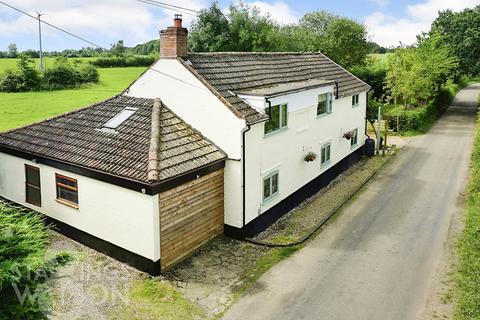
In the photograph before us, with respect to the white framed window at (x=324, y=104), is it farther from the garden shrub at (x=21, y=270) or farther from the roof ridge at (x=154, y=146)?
the garden shrub at (x=21, y=270)

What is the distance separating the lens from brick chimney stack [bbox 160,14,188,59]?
16.9 metres

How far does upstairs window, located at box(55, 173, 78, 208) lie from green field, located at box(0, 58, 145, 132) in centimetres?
1953

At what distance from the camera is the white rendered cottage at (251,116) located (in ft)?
53.4

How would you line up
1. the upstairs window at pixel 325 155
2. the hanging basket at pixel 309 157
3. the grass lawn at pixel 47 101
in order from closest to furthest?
the hanging basket at pixel 309 157, the upstairs window at pixel 325 155, the grass lawn at pixel 47 101

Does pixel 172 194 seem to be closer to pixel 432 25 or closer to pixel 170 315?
pixel 170 315

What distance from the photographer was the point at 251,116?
16062mm

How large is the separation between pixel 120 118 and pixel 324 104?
1059 centimetres

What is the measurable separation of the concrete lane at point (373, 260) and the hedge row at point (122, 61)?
197 feet

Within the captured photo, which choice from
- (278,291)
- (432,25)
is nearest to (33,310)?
(278,291)

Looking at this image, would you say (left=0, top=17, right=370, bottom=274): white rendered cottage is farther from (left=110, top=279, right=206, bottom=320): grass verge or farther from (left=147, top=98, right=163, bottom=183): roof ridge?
(left=110, top=279, right=206, bottom=320): grass verge

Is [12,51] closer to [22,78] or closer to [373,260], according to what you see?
[22,78]

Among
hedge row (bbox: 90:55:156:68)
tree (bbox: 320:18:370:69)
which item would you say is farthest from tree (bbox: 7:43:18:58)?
tree (bbox: 320:18:370:69)

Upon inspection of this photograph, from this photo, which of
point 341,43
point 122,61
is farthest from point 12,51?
point 341,43

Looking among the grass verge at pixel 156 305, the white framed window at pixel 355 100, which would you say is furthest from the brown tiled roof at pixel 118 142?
the white framed window at pixel 355 100
